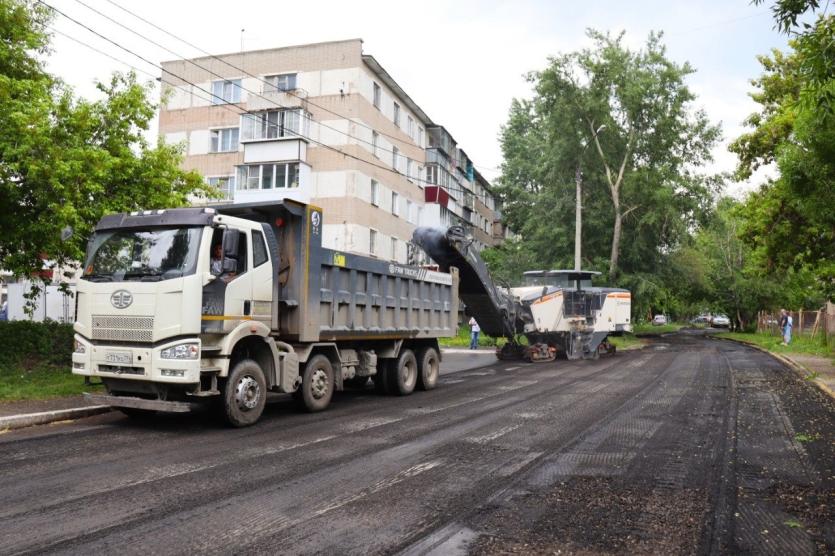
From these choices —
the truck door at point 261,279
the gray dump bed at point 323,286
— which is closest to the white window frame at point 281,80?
the gray dump bed at point 323,286

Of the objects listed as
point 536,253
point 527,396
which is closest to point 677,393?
point 527,396

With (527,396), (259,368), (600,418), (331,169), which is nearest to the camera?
(259,368)

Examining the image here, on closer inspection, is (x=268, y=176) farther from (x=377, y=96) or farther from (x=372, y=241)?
(x=377, y=96)

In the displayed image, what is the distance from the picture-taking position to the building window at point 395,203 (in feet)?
130

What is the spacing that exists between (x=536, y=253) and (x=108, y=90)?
3299 cm

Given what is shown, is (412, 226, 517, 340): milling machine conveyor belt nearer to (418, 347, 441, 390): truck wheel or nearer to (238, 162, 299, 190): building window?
(418, 347, 441, 390): truck wheel

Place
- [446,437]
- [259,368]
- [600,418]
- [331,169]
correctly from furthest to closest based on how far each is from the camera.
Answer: [331,169] → [600,418] → [259,368] → [446,437]

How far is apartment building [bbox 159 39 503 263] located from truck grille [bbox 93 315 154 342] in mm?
25152

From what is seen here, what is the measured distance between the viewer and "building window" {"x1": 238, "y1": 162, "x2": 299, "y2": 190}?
34469 mm

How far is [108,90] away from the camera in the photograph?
13.2m

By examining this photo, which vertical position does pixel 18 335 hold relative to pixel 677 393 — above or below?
above

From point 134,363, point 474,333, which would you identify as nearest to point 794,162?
point 134,363

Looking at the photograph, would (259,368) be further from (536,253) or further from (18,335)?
(536,253)

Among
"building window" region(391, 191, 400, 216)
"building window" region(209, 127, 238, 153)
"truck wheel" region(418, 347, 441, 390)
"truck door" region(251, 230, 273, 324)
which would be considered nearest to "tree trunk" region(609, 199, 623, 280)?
"building window" region(391, 191, 400, 216)
